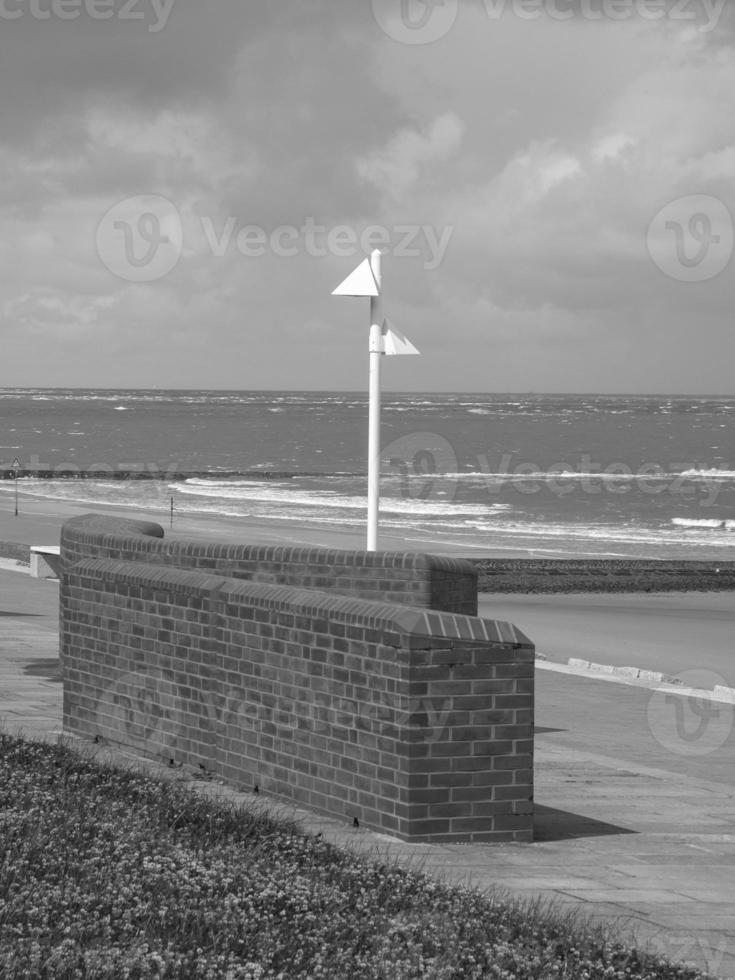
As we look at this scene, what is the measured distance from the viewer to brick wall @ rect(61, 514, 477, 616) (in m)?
9.77

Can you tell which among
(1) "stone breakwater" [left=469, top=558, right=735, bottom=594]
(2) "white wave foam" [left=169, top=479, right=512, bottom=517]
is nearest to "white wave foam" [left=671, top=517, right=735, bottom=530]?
(2) "white wave foam" [left=169, top=479, right=512, bottom=517]

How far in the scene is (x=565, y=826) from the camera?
25.2 feet

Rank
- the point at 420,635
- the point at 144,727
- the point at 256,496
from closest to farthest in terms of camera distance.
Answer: the point at 420,635 → the point at 144,727 → the point at 256,496

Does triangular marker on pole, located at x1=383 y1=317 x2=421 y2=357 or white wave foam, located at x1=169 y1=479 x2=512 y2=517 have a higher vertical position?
triangular marker on pole, located at x1=383 y1=317 x2=421 y2=357

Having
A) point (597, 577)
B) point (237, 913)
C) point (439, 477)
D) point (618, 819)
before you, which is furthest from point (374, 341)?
point (439, 477)

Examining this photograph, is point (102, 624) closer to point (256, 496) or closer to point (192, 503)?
point (192, 503)

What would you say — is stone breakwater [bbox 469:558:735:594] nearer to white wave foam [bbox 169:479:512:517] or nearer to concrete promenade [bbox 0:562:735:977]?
concrete promenade [bbox 0:562:735:977]

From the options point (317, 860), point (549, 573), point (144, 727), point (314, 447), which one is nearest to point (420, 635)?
point (317, 860)

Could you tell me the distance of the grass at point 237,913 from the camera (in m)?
4.85

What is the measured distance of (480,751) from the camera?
22.8ft

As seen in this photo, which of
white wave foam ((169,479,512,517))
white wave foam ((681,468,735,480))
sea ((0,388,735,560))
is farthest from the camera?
white wave foam ((681,468,735,480))

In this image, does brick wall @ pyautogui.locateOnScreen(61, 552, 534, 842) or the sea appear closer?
brick wall @ pyautogui.locateOnScreen(61, 552, 534, 842)

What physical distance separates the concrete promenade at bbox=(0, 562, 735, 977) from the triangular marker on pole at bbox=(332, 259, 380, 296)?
152 inches

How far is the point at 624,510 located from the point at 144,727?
47479 mm
